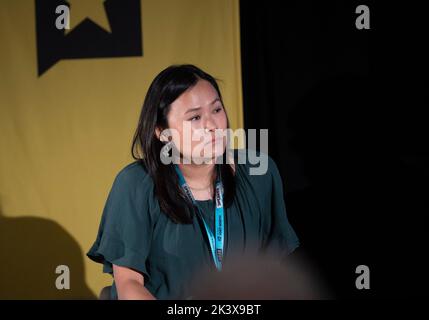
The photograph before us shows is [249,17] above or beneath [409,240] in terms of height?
above

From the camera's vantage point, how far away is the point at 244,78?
2.22m

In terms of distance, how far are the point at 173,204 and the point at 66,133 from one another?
1097 mm

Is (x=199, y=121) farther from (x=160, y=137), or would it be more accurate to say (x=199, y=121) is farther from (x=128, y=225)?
(x=128, y=225)

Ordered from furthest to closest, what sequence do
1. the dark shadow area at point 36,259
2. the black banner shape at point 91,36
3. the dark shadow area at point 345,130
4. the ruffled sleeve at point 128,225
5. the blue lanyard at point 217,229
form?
the dark shadow area at point 36,259 → the black banner shape at point 91,36 → the dark shadow area at point 345,130 → the blue lanyard at point 217,229 → the ruffled sleeve at point 128,225

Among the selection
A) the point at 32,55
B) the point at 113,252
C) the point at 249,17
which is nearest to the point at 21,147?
the point at 32,55

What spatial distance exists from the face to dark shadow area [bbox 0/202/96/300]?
1163 millimetres

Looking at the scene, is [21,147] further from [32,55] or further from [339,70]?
[339,70]

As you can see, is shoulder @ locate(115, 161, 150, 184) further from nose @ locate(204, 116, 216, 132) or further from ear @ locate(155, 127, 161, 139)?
nose @ locate(204, 116, 216, 132)

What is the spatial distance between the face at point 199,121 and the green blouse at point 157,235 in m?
0.18

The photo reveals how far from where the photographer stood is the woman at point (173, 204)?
4.95ft

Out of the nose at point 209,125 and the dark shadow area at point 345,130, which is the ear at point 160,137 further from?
the dark shadow area at point 345,130

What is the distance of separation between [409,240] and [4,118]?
2107mm

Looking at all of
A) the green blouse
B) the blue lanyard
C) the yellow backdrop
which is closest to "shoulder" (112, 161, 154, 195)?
the green blouse

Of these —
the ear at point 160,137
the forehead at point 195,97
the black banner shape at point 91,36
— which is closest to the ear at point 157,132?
the ear at point 160,137
